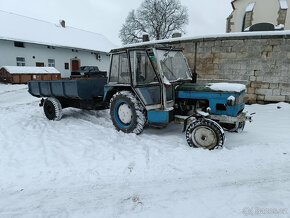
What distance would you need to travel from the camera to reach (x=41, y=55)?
19047mm

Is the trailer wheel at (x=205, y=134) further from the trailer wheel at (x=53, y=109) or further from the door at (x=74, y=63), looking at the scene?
the door at (x=74, y=63)

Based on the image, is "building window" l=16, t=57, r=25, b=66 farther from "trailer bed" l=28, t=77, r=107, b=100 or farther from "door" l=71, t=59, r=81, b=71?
"trailer bed" l=28, t=77, r=107, b=100

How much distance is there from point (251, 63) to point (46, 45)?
18871mm

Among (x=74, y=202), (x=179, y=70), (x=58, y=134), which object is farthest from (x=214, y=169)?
(x=58, y=134)

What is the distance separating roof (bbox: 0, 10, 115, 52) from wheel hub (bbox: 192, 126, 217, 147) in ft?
58.6

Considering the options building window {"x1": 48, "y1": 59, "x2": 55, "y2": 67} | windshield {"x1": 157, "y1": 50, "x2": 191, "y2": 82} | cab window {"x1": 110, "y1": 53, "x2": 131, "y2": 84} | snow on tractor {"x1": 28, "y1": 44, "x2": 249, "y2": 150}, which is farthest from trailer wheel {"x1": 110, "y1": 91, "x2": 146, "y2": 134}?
building window {"x1": 48, "y1": 59, "x2": 55, "y2": 67}

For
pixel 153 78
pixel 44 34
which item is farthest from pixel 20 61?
pixel 153 78

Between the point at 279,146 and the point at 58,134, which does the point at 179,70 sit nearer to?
the point at 279,146

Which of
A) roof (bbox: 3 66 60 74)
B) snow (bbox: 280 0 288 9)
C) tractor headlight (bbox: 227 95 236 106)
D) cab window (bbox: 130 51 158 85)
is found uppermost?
snow (bbox: 280 0 288 9)

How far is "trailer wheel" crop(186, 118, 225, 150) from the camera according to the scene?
357 centimetres

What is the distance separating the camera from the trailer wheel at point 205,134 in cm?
357

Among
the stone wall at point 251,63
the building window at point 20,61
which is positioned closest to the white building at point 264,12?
the stone wall at point 251,63

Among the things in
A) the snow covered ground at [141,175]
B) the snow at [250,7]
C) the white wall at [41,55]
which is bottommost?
the snow covered ground at [141,175]

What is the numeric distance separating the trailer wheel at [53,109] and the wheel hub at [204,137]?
415cm
